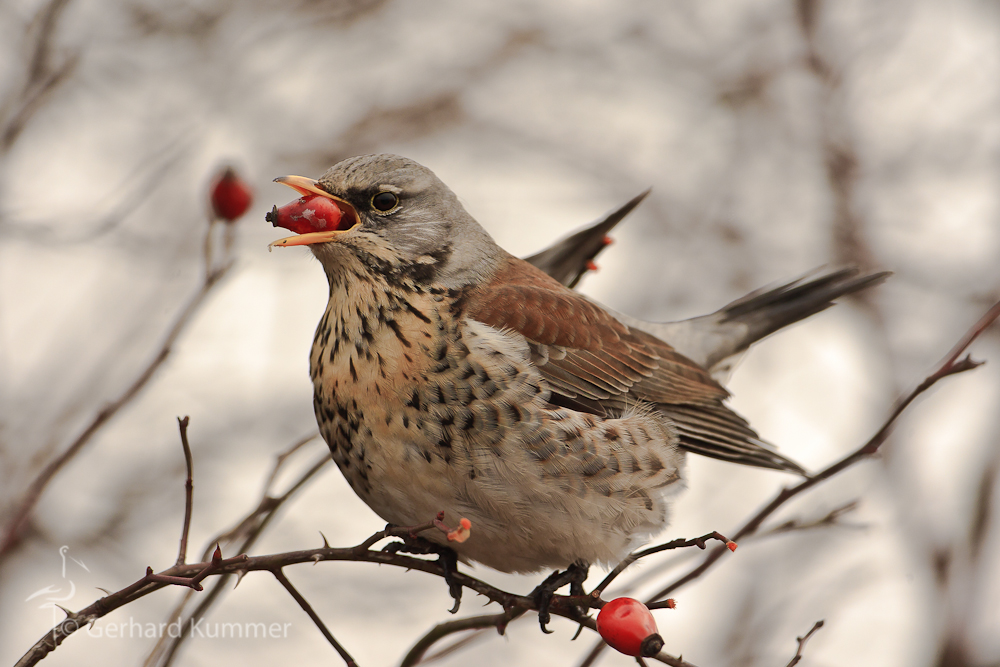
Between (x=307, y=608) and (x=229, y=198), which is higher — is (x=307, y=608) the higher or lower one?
the lower one

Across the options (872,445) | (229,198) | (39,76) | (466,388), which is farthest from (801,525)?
(39,76)

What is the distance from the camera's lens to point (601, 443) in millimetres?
3131

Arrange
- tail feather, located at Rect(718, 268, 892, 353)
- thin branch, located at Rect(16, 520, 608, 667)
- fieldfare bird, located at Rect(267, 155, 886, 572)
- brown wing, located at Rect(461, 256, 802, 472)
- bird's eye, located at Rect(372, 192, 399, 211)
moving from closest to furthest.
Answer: thin branch, located at Rect(16, 520, 608, 667) → fieldfare bird, located at Rect(267, 155, 886, 572) → bird's eye, located at Rect(372, 192, 399, 211) → brown wing, located at Rect(461, 256, 802, 472) → tail feather, located at Rect(718, 268, 892, 353)

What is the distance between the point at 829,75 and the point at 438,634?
5.84 meters

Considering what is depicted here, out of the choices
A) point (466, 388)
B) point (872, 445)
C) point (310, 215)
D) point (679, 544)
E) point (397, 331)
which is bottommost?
point (679, 544)

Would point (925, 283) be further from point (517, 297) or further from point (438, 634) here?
point (438, 634)

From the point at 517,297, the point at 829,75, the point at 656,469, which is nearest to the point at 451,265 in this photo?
the point at 517,297

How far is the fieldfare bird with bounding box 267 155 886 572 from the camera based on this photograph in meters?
2.84

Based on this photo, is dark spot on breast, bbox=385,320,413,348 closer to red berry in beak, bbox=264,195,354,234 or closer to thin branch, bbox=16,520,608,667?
red berry in beak, bbox=264,195,354,234

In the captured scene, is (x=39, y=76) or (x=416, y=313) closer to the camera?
(x=416, y=313)

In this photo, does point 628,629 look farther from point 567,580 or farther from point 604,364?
point 604,364

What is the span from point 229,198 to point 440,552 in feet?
4.50

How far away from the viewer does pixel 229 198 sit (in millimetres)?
2945

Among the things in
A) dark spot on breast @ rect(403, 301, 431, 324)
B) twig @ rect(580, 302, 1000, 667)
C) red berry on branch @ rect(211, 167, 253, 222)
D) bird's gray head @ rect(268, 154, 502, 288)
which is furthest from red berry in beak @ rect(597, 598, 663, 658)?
red berry on branch @ rect(211, 167, 253, 222)
